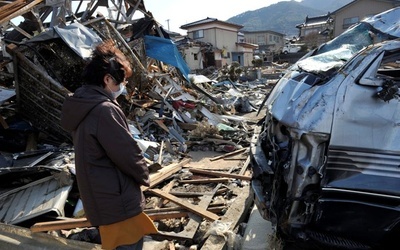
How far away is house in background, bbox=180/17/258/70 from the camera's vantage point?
32719 mm

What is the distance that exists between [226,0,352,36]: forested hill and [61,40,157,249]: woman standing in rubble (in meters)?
107

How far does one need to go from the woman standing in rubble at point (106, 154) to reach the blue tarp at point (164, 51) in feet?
24.3

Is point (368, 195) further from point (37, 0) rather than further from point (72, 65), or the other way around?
point (37, 0)

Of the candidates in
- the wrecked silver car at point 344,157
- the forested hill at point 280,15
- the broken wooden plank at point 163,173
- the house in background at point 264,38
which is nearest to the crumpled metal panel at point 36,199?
the broken wooden plank at point 163,173

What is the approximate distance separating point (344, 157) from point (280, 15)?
443ft

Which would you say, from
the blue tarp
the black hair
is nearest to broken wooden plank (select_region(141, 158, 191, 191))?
the black hair

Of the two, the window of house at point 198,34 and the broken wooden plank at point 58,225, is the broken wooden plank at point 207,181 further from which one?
the window of house at point 198,34

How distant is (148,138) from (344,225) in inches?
227

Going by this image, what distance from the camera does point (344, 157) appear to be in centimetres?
236

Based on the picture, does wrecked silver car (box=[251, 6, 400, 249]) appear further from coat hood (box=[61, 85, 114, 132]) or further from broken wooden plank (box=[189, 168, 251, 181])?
broken wooden plank (box=[189, 168, 251, 181])

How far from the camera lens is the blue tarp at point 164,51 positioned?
9.45m

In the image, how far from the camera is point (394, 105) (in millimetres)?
2277

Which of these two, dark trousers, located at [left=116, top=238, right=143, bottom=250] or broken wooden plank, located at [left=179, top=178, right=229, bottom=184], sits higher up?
dark trousers, located at [left=116, top=238, right=143, bottom=250]

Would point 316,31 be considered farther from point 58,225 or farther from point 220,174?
point 58,225
